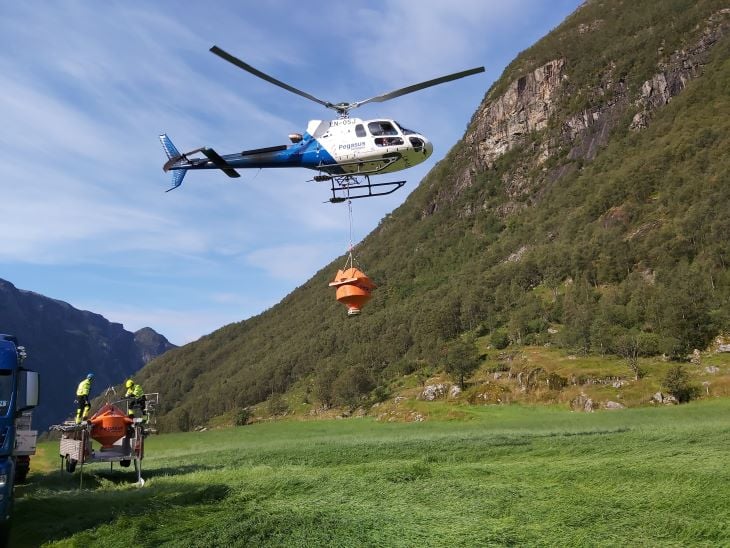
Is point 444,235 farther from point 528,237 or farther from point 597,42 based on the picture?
point 597,42

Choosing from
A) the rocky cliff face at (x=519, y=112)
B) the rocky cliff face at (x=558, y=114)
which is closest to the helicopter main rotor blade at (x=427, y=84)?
the rocky cliff face at (x=558, y=114)

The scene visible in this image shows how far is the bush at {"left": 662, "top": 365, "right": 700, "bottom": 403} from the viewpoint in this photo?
135ft

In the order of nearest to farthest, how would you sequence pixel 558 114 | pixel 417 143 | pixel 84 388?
1. pixel 84 388
2. pixel 417 143
3. pixel 558 114

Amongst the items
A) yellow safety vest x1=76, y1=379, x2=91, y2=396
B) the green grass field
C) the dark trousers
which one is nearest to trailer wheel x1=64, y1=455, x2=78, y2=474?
the green grass field

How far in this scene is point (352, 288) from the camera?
1458 cm

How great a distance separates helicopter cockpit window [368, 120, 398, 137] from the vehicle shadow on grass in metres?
11.3

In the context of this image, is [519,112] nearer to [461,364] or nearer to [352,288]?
[461,364]

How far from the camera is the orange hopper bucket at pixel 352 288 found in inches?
574

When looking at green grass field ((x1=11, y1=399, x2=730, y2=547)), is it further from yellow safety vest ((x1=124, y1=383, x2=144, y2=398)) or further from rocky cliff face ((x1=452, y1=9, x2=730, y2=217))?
rocky cliff face ((x1=452, y1=9, x2=730, y2=217))

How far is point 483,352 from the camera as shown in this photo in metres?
85.5

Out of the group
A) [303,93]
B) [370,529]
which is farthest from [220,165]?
[370,529]

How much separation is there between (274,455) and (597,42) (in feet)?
649

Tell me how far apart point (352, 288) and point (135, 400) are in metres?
6.29

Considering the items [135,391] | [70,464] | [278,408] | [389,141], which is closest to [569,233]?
[278,408]
